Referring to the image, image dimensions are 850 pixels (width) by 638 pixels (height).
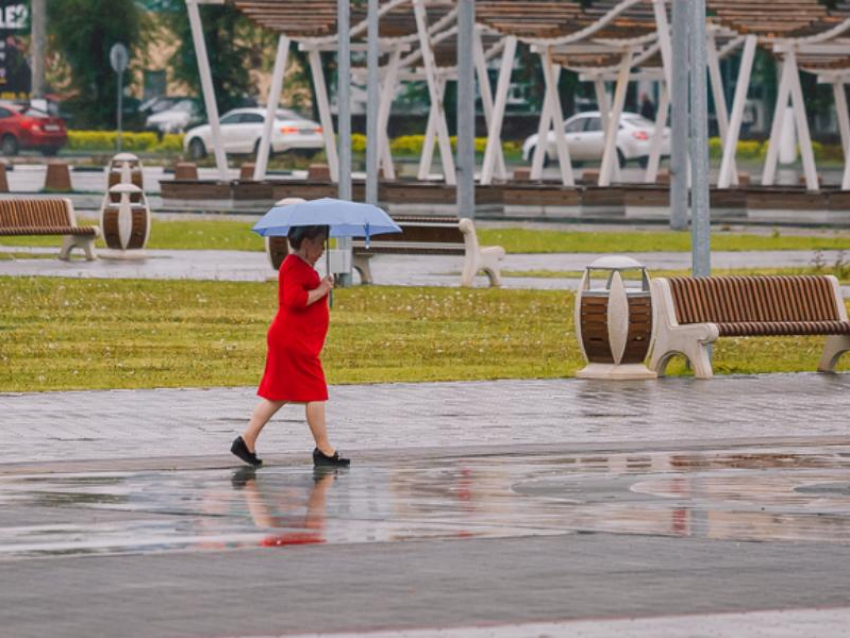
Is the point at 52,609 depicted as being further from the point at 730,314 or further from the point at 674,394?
the point at 730,314

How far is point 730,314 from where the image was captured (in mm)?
20109

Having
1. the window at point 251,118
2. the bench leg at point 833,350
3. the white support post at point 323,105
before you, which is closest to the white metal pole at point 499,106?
the white support post at point 323,105

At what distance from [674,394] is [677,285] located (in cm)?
161

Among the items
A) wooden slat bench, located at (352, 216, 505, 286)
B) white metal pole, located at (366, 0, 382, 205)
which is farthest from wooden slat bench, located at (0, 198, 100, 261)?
wooden slat bench, located at (352, 216, 505, 286)

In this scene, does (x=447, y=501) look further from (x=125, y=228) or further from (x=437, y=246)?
(x=125, y=228)

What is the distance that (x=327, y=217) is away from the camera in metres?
14.6

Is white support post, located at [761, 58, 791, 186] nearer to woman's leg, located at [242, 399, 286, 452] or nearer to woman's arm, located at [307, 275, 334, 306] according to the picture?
woman's arm, located at [307, 275, 334, 306]

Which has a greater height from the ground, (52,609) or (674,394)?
(52,609)

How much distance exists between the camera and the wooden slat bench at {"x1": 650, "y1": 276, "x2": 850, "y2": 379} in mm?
19641

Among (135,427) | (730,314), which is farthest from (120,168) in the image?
(135,427)

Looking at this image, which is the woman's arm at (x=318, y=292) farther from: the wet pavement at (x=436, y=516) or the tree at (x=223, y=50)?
the tree at (x=223, y=50)

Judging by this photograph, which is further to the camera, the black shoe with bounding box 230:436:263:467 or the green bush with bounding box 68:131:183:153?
the green bush with bounding box 68:131:183:153

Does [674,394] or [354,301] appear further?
[354,301]

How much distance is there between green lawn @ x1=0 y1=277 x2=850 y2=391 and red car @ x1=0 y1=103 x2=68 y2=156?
45.7 metres
